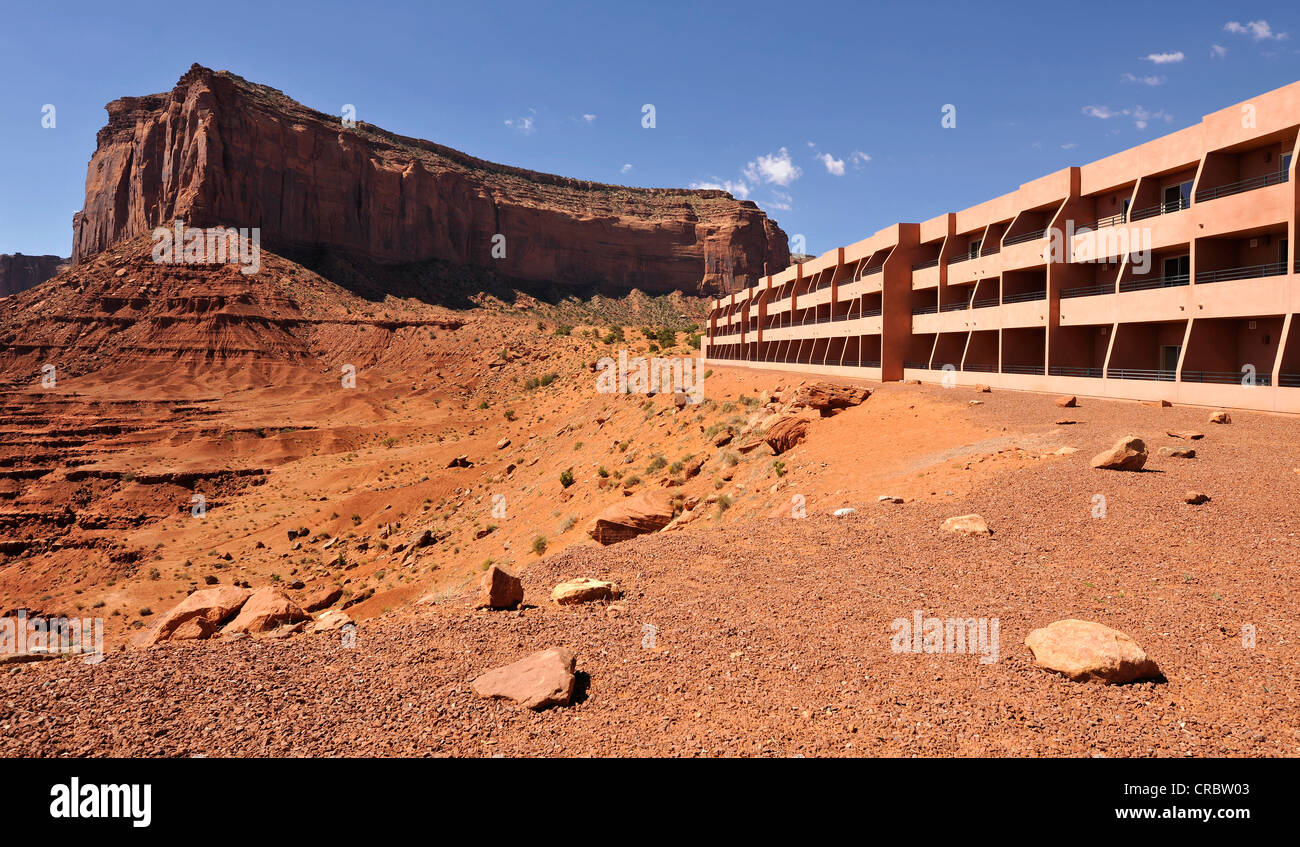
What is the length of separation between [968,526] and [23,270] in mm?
220354

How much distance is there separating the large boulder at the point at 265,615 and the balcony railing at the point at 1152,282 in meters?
28.2

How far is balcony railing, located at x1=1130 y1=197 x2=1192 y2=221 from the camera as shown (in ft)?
73.5

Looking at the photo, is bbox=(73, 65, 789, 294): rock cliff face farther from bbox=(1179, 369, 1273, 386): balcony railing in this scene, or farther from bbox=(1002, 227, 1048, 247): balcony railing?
bbox=(1179, 369, 1273, 386): balcony railing

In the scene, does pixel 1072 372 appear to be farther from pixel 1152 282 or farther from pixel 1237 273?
pixel 1237 273

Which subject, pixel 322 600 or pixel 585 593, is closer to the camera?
pixel 585 593

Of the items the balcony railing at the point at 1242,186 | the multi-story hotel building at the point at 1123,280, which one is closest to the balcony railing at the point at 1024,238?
the multi-story hotel building at the point at 1123,280

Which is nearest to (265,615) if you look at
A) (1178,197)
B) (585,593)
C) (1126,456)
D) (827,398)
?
(585,593)

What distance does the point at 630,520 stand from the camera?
15414 millimetres

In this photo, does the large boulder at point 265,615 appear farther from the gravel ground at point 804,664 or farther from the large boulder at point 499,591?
the large boulder at point 499,591

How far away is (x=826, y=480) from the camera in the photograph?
1572 cm

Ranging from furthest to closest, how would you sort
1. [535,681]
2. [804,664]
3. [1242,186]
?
[1242,186], [804,664], [535,681]

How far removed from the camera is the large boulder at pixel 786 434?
20.0 meters
